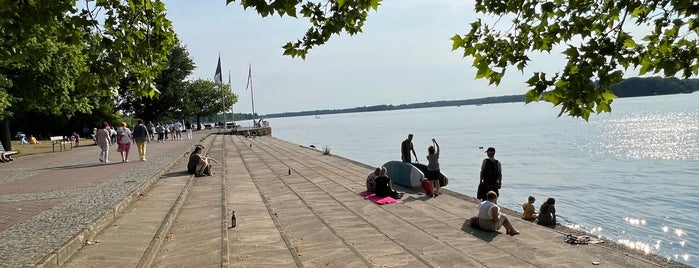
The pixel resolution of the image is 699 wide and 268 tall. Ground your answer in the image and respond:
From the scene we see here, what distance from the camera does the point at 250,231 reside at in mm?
8719

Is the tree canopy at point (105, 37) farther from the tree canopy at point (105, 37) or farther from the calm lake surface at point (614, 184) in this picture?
the calm lake surface at point (614, 184)

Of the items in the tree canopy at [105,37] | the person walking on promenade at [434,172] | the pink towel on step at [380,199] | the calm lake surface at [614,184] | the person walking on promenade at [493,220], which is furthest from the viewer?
the calm lake surface at [614,184]

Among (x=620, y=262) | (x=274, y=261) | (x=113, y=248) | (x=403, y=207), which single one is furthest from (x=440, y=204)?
(x=113, y=248)

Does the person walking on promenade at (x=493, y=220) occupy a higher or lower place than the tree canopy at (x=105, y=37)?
lower

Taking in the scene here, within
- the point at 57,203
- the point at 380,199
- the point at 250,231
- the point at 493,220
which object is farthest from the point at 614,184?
the point at 57,203

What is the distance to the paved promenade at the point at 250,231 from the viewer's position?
6.93 m

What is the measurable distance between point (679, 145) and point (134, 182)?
4613 cm

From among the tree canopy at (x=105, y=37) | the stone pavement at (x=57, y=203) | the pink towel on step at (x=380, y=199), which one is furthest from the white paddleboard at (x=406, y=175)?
the tree canopy at (x=105, y=37)

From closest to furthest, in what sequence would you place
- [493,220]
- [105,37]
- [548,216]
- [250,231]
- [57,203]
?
[105,37], [250,231], [493,220], [57,203], [548,216]

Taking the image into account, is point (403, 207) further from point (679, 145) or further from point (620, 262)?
point (679, 145)

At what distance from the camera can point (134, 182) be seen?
41.9ft

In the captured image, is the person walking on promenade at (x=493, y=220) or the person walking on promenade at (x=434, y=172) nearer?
the person walking on promenade at (x=493, y=220)

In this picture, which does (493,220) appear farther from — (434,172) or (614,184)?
(614,184)

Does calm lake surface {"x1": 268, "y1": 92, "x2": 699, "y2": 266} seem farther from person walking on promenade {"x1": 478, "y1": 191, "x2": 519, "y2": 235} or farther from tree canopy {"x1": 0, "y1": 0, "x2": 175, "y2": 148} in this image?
tree canopy {"x1": 0, "y1": 0, "x2": 175, "y2": 148}
